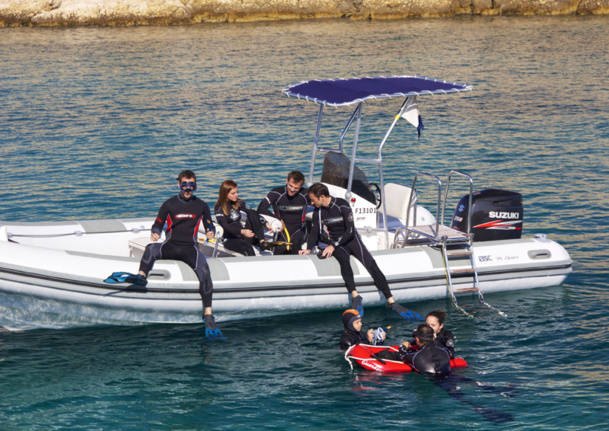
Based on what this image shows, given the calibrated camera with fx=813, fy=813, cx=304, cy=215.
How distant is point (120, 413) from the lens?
765 cm

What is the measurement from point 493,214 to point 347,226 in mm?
2174

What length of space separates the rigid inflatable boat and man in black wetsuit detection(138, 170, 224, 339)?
14cm

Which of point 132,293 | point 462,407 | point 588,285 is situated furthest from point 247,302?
point 588,285

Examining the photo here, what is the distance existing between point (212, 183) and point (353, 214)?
646cm

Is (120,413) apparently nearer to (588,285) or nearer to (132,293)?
(132,293)

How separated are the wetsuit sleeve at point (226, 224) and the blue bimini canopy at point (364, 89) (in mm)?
1718

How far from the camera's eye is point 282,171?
17.3 m

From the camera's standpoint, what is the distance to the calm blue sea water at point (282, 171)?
7812 mm

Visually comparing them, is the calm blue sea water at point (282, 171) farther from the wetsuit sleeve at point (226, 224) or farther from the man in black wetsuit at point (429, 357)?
the wetsuit sleeve at point (226, 224)

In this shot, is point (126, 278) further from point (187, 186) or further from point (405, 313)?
point (405, 313)

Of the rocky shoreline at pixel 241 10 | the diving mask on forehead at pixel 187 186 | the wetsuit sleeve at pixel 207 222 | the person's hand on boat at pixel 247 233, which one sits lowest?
the person's hand on boat at pixel 247 233

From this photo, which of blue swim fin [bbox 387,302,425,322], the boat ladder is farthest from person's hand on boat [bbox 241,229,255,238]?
the boat ladder

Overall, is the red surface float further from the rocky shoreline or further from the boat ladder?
the rocky shoreline

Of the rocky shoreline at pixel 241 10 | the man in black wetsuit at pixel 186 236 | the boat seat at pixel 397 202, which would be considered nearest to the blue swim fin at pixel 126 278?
the man in black wetsuit at pixel 186 236
